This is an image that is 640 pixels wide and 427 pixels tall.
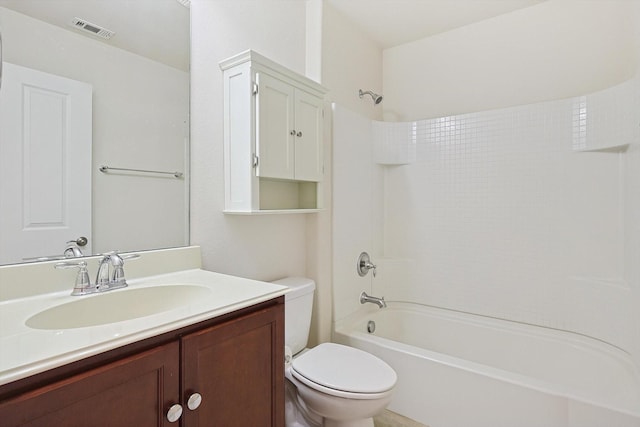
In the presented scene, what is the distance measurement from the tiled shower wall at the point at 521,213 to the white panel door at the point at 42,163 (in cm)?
138

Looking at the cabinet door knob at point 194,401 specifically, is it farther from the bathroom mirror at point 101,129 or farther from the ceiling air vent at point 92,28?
the ceiling air vent at point 92,28

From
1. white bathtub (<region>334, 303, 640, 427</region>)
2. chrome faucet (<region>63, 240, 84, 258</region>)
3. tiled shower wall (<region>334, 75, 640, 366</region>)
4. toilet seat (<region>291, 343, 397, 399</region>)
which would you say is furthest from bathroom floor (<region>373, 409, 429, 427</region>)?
chrome faucet (<region>63, 240, 84, 258</region>)

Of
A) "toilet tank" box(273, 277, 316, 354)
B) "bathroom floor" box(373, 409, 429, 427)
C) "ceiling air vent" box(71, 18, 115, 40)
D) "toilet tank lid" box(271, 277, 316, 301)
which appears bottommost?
"bathroom floor" box(373, 409, 429, 427)

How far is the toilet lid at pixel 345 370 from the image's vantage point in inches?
53.7

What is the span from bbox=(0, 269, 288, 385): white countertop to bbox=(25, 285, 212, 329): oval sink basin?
0.7 inches

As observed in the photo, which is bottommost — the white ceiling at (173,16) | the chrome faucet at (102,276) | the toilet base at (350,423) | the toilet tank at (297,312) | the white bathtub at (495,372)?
the toilet base at (350,423)

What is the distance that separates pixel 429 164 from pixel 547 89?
2.87 feet

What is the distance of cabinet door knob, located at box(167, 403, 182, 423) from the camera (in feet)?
2.57

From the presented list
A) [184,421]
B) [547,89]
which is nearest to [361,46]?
[547,89]

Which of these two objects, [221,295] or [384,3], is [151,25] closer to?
[221,295]

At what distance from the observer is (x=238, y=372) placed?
0.96 m

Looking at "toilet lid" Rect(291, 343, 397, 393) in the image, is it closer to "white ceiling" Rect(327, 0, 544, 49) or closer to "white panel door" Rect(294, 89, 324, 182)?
"white panel door" Rect(294, 89, 324, 182)

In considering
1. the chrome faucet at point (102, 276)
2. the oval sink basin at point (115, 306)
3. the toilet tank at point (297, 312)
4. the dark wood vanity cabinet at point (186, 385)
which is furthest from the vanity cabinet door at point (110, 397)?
the toilet tank at point (297, 312)

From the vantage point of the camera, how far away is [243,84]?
1510mm
